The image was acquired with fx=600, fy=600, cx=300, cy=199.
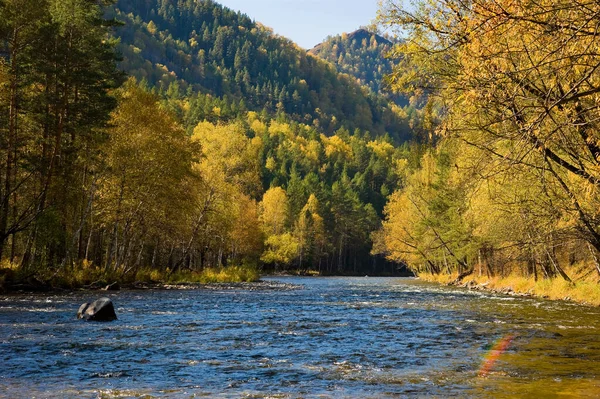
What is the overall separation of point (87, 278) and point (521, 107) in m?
31.8

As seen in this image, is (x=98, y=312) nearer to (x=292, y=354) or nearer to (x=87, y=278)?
(x=292, y=354)

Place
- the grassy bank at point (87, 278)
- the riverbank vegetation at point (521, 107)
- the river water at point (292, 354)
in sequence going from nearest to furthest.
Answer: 1. the riverbank vegetation at point (521, 107)
2. the river water at point (292, 354)
3. the grassy bank at point (87, 278)

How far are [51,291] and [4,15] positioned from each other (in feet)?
50.5

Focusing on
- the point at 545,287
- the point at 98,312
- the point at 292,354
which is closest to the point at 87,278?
the point at 98,312

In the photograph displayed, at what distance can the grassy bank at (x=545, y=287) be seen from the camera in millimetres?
33875

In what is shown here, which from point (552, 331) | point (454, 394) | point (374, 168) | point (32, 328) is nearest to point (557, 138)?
point (454, 394)

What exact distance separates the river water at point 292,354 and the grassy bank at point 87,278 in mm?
5636

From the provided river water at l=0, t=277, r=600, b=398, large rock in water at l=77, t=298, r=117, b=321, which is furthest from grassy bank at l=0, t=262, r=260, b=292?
large rock in water at l=77, t=298, r=117, b=321

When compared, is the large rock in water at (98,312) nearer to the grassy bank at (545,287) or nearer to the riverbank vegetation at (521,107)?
the riverbank vegetation at (521,107)

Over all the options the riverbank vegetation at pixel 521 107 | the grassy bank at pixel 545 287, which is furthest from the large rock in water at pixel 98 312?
the grassy bank at pixel 545 287

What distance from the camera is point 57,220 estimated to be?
3447cm

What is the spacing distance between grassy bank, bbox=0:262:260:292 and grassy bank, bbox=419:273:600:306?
2541 centimetres

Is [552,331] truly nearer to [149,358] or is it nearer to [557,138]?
[557,138]

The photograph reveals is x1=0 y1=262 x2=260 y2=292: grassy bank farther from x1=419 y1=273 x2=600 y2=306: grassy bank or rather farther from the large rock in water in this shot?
x1=419 y1=273 x2=600 y2=306: grassy bank
